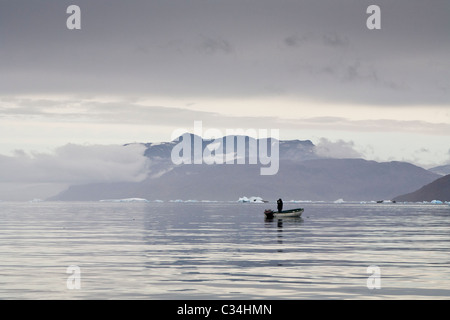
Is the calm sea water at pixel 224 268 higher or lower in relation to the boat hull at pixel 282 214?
lower

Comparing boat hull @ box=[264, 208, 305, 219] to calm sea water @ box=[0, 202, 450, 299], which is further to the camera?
boat hull @ box=[264, 208, 305, 219]

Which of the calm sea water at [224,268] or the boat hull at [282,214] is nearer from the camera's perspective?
the calm sea water at [224,268]

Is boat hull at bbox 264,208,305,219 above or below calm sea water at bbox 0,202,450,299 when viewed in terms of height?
above

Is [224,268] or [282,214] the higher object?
[282,214]

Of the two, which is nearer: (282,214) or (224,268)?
(224,268)

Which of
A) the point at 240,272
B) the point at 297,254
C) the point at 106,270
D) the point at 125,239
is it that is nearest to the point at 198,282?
the point at 240,272

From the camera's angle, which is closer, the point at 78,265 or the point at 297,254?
the point at 78,265
